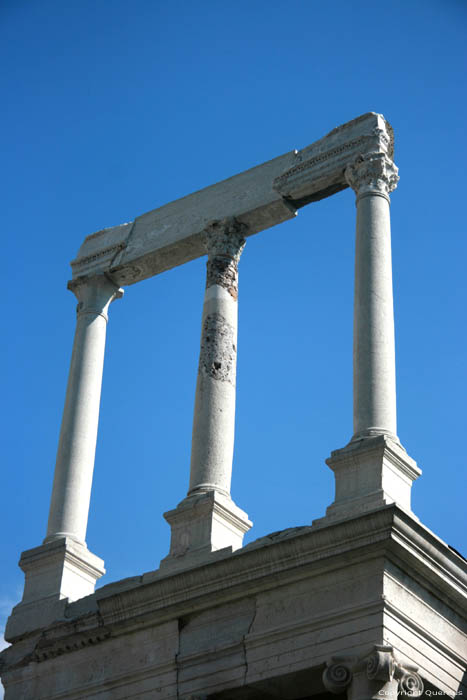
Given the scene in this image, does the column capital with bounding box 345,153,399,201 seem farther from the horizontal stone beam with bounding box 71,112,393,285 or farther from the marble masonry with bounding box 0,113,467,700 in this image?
the horizontal stone beam with bounding box 71,112,393,285

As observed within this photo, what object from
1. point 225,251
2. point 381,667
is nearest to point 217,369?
point 225,251

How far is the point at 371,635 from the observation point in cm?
1566

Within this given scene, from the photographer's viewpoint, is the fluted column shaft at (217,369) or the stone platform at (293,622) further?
the fluted column shaft at (217,369)

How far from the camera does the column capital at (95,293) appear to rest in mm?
22859

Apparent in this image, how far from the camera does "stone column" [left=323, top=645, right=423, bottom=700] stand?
1527cm

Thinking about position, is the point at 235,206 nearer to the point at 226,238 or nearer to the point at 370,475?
the point at 226,238

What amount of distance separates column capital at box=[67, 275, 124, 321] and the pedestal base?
685 cm

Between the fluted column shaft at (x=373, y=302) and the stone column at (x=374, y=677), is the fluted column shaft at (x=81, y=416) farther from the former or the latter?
the stone column at (x=374, y=677)

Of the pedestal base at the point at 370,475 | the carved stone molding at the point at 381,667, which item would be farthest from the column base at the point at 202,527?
the carved stone molding at the point at 381,667

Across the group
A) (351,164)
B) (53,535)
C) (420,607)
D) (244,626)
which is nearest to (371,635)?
(420,607)

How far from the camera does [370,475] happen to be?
1712 centimetres

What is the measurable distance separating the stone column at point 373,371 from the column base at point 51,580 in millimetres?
5022

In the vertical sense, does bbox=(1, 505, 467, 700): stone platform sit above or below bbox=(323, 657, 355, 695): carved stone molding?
above

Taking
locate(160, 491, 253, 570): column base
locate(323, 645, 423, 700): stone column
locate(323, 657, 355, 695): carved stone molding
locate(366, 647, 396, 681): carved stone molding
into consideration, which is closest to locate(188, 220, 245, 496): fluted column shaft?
locate(160, 491, 253, 570): column base
